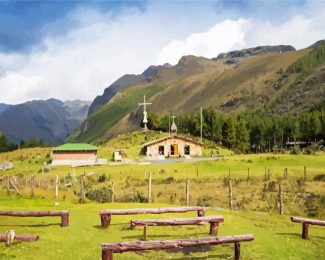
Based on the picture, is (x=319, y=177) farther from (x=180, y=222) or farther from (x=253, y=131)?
(x=253, y=131)

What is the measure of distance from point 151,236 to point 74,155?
70.9m

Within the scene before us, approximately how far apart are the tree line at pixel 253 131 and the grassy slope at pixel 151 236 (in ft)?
328

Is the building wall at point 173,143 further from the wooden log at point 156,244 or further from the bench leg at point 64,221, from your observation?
the wooden log at point 156,244

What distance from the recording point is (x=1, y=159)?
110 metres

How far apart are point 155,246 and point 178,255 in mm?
3544

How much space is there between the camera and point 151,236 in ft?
65.5

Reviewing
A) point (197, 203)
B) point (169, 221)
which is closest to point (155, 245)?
point (169, 221)

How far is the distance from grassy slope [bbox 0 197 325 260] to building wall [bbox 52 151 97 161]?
204 ft

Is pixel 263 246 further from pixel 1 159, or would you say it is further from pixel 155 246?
pixel 1 159

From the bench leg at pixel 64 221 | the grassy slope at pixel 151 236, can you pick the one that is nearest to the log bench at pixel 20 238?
the grassy slope at pixel 151 236

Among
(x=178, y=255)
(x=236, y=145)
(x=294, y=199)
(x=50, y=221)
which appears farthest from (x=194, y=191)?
(x=236, y=145)

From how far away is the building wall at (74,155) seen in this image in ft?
290

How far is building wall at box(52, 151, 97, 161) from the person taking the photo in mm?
88438

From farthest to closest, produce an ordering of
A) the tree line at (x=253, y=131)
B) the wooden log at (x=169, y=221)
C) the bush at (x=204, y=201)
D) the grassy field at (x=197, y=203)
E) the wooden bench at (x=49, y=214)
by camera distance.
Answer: the tree line at (x=253, y=131)
the bush at (x=204, y=201)
the wooden bench at (x=49, y=214)
the wooden log at (x=169, y=221)
the grassy field at (x=197, y=203)
